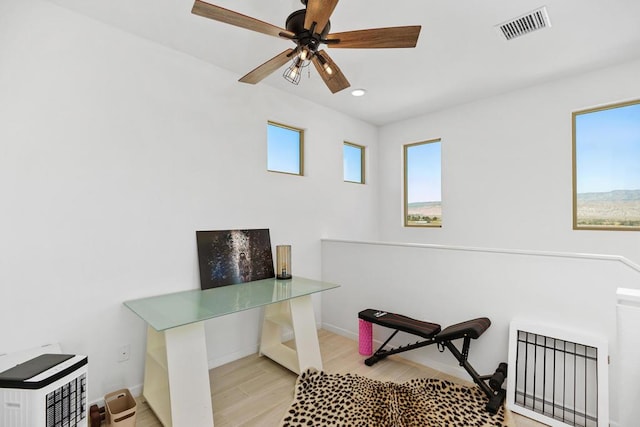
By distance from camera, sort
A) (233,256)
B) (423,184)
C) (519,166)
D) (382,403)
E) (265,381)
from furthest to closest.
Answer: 1. (423,184)
2. (519,166)
3. (233,256)
4. (265,381)
5. (382,403)

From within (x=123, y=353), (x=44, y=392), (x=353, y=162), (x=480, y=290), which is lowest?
(x=123, y=353)

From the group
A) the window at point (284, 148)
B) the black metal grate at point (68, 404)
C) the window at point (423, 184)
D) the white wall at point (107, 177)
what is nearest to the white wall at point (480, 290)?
the window at point (284, 148)

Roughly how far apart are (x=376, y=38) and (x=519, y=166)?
8.59ft

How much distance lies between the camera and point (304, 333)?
2705 millimetres

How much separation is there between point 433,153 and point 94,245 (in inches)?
157

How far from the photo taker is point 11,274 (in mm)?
1958

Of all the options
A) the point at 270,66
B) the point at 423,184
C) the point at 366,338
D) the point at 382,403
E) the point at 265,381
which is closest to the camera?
the point at 270,66

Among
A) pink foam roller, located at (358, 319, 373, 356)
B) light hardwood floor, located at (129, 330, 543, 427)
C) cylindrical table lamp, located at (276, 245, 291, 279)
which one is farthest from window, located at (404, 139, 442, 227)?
cylindrical table lamp, located at (276, 245, 291, 279)

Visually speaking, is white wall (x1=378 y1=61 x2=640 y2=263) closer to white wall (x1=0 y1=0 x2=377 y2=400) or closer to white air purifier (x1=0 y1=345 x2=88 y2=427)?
white wall (x1=0 y1=0 x2=377 y2=400)

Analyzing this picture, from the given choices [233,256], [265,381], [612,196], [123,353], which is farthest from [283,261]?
[612,196]

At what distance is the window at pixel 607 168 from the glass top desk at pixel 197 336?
9.01 ft

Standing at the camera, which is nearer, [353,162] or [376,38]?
[376,38]

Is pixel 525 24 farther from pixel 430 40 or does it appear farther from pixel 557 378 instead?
pixel 557 378

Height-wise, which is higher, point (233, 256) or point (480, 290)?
point (233, 256)
